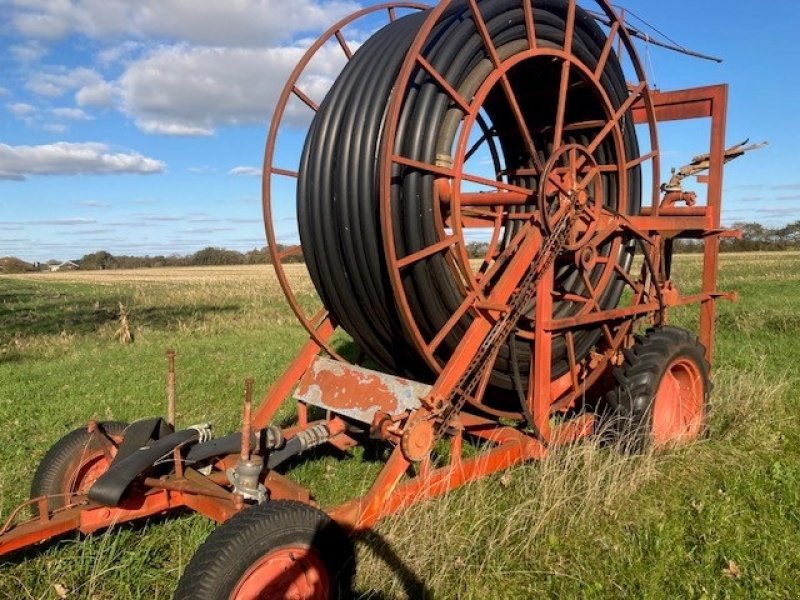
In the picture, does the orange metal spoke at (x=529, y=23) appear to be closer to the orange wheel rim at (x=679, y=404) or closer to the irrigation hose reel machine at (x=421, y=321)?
the irrigation hose reel machine at (x=421, y=321)

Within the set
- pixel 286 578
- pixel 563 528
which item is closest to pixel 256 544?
pixel 286 578

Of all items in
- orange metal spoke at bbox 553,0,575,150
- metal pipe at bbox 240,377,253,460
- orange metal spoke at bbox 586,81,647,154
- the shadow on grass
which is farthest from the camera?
the shadow on grass

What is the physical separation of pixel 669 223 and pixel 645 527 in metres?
2.63

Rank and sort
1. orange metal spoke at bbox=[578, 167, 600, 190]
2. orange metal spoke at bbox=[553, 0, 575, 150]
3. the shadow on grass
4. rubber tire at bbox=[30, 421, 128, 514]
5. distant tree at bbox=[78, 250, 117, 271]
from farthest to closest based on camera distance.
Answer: distant tree at bbox=[78, 250, 117, 271], the shadow on grass, orange metal spoke at bbox=[578, 167, 600, 190], orange metal spoke at bbox=[553, 0, 575, 150], rubber tire at bbox=[30, 421, 128, 514]

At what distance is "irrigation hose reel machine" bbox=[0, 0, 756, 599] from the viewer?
3410mm

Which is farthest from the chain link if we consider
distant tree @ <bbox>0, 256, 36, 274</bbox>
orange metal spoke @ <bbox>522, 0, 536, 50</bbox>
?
distant tree @ <bbox>0, 256, 36, 274</bbox>

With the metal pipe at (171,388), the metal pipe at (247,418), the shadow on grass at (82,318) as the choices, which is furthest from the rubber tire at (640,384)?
the shadow on grass at (82,318)

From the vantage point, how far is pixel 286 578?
3.11 meters

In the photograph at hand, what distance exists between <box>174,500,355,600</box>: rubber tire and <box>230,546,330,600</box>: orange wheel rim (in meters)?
0.04

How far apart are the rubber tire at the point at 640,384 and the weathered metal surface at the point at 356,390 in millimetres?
1608

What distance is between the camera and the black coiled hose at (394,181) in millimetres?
4203

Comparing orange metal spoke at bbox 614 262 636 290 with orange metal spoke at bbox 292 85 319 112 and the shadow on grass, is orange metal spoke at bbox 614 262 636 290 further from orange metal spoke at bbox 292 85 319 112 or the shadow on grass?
the shadow on grass

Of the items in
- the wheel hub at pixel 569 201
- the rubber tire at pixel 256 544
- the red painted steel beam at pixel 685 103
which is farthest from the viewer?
the red painted steel beam at pixel 685 103

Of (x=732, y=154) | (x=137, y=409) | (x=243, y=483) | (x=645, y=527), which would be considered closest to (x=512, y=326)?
(x=645, y=527)
